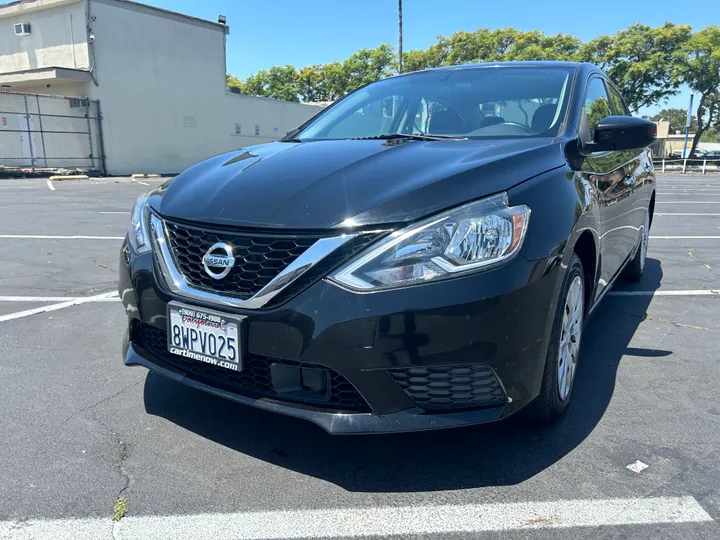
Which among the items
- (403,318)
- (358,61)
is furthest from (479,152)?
(358,61)

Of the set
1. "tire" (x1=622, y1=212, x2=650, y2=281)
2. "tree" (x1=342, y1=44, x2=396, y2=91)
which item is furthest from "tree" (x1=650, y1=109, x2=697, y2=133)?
"tire" (x1=622, y1=212, x2=650, y2=281)

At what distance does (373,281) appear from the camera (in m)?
1.96

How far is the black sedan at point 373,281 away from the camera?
6.45 feet

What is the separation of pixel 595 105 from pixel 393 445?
2.47m

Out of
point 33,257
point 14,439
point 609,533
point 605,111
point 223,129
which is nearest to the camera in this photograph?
point 609,533

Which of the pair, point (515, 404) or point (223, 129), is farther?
point (223, 129)

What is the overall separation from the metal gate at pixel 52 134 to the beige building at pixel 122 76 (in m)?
0.05

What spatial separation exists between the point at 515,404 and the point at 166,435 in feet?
4.73

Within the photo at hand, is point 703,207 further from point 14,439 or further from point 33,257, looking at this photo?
point 14,439

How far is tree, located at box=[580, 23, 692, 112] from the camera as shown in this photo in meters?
36.7

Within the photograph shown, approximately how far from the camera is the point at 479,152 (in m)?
2.51

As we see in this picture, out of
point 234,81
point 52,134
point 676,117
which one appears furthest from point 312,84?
point 676,117

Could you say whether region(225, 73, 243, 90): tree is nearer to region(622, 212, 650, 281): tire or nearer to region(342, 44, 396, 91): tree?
region(342, 44, 396, 91): tree

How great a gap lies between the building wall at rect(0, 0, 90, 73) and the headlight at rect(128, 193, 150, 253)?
22125mm
